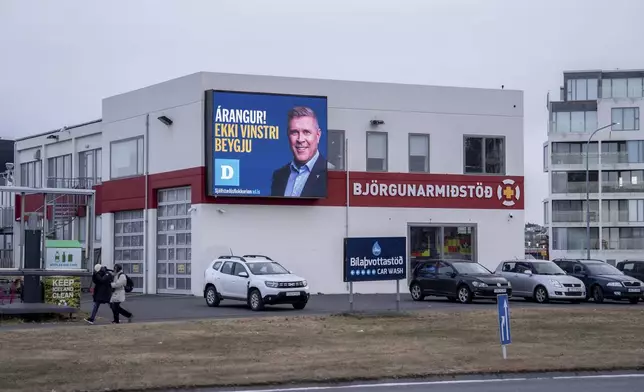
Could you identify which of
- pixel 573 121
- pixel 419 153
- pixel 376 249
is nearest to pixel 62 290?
pixel 376 249

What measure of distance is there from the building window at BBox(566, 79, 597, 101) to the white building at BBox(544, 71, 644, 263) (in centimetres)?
78

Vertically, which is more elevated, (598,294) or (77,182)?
(77,182)

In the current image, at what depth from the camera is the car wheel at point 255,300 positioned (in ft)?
102

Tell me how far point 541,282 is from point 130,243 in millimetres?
18135

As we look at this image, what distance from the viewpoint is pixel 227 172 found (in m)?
39.4

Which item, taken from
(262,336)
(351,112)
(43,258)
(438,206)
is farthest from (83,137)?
(262,336)

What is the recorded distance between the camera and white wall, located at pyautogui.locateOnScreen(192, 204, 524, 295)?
131 ft

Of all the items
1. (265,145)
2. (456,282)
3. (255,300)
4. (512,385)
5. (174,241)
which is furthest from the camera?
(174,241)

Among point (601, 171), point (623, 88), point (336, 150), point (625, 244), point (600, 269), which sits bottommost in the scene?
point (600, 269)

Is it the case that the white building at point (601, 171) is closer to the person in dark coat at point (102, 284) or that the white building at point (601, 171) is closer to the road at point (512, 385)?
the person in dark coat at point (102, 284)

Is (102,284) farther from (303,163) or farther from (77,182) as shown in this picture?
(77,182)

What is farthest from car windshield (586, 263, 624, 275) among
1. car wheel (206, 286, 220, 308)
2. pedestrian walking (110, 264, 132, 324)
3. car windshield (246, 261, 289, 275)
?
pedestrian walking (110, 264, 132, 324)

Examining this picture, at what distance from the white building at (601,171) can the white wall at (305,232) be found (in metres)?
37.7

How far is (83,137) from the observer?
50469 mm
